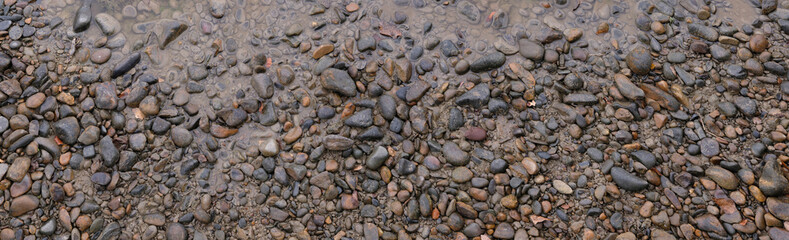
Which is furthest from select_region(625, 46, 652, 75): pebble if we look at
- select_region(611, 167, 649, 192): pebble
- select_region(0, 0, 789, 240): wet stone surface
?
select_region(611, 167, 649, 192): pebble

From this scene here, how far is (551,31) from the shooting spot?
14.2 ft

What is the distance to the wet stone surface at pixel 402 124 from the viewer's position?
12.5 ft

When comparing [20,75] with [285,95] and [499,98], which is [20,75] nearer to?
[285,95]

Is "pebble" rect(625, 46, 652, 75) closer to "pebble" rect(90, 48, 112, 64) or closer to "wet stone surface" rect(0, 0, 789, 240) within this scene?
"wet stone surface" rect(0, 0, 789, 240)

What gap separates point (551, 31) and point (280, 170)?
258cm

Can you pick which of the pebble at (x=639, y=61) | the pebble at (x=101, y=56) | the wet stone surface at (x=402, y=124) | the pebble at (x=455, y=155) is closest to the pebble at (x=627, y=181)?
the wet stone surface at (x=402, y=124)

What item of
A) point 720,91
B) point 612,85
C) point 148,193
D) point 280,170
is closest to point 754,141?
point 720,91

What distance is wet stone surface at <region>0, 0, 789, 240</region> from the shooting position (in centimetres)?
380

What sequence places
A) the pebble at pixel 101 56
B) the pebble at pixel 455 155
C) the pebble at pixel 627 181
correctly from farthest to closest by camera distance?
the pebble at pixel 101 56, the pebble at pixel 455 155, the pebble at pixel 627 181

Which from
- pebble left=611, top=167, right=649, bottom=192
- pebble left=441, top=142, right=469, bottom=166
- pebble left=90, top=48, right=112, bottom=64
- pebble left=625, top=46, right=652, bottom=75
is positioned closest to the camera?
pebble left=611, top=167, right=649, bottom=192

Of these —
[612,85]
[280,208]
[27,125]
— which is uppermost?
[612,85]

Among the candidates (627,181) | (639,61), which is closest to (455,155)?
(627,181)

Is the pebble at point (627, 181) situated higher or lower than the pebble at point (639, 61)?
lower

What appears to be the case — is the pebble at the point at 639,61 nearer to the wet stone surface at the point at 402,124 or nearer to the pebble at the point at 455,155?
the wet stone surface at the point at 402,124
